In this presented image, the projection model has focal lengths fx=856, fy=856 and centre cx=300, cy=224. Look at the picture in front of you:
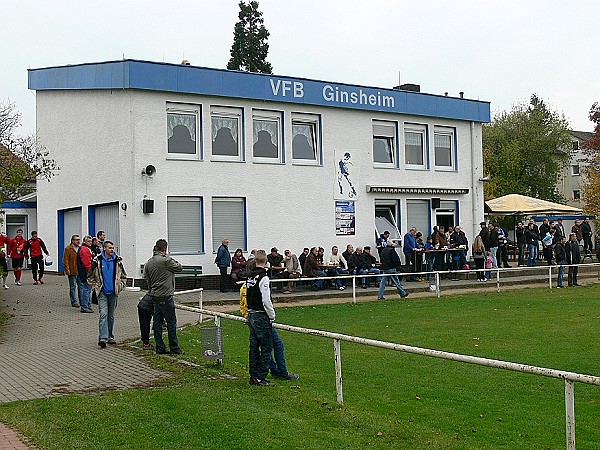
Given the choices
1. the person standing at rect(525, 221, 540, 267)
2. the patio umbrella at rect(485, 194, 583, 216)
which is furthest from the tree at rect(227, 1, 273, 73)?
the person standing at rect(525, 221, 540, 267)

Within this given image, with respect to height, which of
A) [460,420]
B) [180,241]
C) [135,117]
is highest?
[135,117]

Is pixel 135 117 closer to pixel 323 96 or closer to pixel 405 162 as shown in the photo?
pixel 323 96

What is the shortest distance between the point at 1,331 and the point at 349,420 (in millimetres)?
11006

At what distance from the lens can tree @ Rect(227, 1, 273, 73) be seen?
6012 cm

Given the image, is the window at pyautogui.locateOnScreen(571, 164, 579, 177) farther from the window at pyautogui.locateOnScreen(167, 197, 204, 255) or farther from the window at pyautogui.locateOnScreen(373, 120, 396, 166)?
the window at pyautogui.locateOnScreen(167, 197, 204, 255)

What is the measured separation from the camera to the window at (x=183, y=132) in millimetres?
27516

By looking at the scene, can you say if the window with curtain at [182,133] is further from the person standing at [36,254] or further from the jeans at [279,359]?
the jeans at [279,359]

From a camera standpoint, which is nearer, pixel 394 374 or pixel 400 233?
pixel 394 374

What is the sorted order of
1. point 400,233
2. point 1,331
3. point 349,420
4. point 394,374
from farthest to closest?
point 400,233, point 1,331, point 394,374, point 349,420

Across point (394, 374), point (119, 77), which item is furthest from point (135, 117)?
point (394, 374)

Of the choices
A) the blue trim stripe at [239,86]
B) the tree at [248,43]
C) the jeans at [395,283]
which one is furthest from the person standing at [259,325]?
the tree at [248,43]

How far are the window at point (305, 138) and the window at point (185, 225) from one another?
448 cm

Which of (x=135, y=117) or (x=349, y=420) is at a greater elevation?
(x=135, y=117)

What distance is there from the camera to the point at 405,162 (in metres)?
33.6
